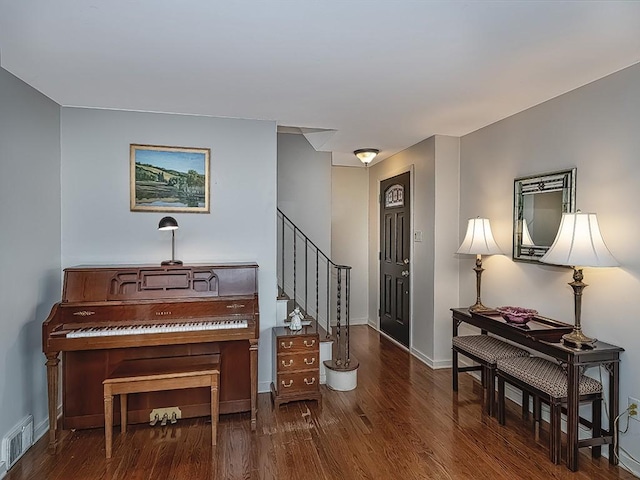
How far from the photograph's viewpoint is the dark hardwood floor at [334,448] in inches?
90.2

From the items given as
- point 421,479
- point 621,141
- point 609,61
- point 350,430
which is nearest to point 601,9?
point 609,61

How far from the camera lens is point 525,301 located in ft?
10.5

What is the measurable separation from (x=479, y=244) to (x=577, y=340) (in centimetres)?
117

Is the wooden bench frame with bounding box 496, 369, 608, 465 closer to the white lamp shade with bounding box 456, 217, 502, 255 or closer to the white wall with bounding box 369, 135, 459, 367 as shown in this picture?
the white lamp shade with bounding box 456, 217, 502, 255

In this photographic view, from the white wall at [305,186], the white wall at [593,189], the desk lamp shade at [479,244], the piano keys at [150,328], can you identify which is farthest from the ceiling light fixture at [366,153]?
the piano keys at [150,328]

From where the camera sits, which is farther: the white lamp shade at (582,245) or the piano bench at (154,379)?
the piano bench at (154,379)

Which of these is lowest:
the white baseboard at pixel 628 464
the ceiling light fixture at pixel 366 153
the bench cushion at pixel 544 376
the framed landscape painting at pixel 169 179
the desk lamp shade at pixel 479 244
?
the white baseboard at pixel 628 464

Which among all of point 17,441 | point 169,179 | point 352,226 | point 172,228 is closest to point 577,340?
point 172,228

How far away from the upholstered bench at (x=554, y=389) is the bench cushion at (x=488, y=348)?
0.67ft

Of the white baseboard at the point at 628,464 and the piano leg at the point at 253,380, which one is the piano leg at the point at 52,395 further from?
the white baseboard at the point at 628,464

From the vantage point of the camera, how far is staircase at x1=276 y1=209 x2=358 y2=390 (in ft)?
11.5

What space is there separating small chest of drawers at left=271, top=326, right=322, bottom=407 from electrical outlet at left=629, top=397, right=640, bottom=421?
2.09 metres

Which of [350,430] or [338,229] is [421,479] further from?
[338,229]

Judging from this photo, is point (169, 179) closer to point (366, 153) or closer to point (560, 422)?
point (366, 153)
